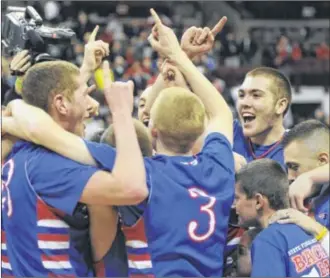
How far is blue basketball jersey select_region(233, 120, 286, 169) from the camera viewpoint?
16.2 ft

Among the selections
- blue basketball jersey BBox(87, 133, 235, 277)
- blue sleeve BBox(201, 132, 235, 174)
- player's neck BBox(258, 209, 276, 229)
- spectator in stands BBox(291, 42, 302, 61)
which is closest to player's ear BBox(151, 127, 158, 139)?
blue basketball jersey BBox(87, 133, 235, 277)

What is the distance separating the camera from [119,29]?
21203 millimetres

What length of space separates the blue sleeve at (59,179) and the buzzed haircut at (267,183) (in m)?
0.73

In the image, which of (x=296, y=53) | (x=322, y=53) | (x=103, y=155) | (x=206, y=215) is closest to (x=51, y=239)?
(x=103, y=155)

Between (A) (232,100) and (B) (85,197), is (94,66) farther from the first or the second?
(A) (232,100)

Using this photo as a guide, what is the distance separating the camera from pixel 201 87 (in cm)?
384

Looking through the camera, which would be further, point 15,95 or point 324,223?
point 15,95

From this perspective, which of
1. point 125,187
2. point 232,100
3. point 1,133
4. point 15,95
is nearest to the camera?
point 125,187

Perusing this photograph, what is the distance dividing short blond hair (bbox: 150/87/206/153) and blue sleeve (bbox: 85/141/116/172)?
0.76 ft

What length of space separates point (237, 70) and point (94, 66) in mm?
16681

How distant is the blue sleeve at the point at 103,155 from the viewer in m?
3.47

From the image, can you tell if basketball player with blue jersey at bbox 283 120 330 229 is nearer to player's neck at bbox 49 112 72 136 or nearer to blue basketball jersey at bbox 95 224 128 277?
blue basketball jersey at bbox 95 224 128 277

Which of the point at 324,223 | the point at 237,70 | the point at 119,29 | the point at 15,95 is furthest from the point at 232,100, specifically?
the point at 324,223

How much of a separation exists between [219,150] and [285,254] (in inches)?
19.4
